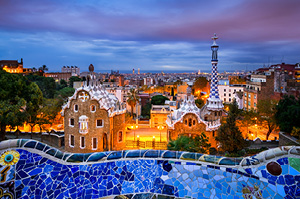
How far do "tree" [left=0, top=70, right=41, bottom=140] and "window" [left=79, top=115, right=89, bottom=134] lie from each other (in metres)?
4.52

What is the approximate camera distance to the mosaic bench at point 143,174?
3975mm

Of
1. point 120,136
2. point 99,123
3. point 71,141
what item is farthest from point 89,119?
point 120,136

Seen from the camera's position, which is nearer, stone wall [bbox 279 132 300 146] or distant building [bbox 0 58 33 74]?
stone wall [bbox 279 132 300 146]

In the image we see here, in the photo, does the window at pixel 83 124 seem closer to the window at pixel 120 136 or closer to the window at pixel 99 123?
the window at pixel 99 123

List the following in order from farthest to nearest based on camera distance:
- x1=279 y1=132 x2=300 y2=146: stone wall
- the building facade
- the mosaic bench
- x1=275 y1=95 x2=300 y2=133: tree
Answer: x1=275 y1=95 x2=300 y2=133: tree
the building facade
x1=279 y1=132 x2=300 y2=146: stone wall
the mosaic bench

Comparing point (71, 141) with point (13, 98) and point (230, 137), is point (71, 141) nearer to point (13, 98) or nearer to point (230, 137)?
point (13, 98)

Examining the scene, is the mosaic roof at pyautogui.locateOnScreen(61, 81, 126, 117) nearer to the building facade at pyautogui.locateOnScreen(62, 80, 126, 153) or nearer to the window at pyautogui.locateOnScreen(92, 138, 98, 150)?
the building facade at pyautogui.locateOnScreen(62, 80, 126, 153)

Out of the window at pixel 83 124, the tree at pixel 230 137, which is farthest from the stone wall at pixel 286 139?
the window at pixel 83 124

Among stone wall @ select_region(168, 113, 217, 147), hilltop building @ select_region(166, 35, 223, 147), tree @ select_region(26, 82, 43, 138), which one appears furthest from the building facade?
stone wall @ select_region(168, 113, 217, 147)

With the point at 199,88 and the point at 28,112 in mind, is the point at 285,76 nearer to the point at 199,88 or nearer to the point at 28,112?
the point at 199,88

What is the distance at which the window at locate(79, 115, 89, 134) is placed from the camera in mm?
15172

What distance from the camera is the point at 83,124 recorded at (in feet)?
50.0

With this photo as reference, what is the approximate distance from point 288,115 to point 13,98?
2107 centimetres

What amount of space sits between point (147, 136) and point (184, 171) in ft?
61.3
